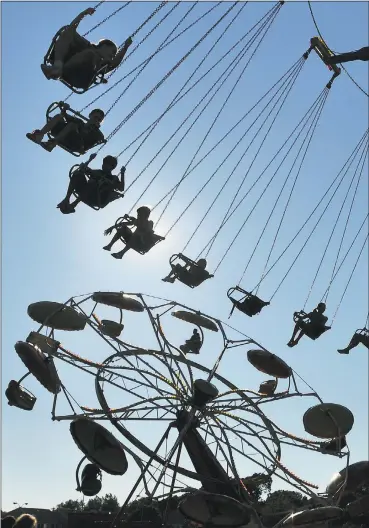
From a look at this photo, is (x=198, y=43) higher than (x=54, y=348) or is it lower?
higher

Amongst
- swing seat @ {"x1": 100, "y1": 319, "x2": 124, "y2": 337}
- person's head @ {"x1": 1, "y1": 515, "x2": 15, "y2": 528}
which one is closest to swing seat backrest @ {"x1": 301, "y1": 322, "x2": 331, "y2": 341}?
swing seat @ {"x1": 100, "y1": 319, "x2": 124, "y2": 337}

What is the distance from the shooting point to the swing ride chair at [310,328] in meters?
21.7

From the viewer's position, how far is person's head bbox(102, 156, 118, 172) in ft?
55.5

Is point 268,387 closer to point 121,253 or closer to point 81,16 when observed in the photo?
point 121,253

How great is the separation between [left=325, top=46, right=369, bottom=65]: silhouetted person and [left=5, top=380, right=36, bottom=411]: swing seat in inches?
587

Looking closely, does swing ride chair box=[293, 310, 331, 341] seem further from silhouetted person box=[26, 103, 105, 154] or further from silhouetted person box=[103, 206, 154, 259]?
silhouetted person box=[26, 103, 105, 154]

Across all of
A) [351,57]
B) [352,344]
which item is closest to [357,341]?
[352,344]

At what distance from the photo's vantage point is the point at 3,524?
10.7m

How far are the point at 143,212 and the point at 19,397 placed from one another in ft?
20.3

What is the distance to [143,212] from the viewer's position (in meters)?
18.6

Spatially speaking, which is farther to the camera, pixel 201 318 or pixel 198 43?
pixel 201 318

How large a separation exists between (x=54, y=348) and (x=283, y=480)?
25.7ft

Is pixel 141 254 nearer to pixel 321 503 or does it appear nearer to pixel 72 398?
pixel 72 398

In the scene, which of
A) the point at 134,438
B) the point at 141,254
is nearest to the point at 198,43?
the point at 141,254
